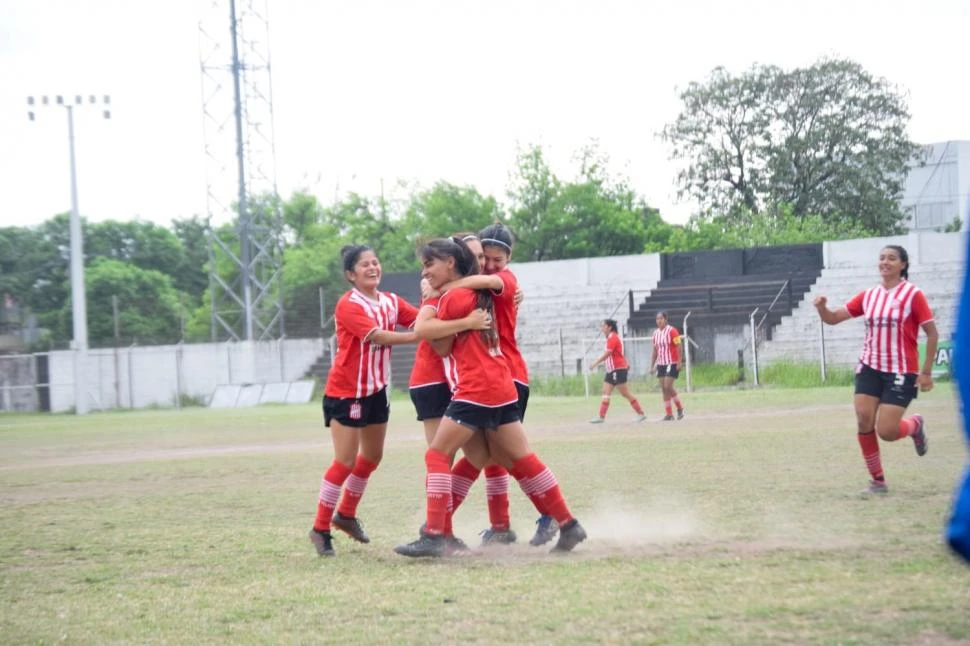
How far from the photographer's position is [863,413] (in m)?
10.4

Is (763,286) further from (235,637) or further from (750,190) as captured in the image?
(235,637)

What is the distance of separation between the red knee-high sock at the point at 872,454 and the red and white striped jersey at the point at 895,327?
59 centimetres

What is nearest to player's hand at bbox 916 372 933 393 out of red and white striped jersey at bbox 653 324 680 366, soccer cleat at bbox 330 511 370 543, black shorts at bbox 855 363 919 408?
black shorts at bbox 855 363 919 408

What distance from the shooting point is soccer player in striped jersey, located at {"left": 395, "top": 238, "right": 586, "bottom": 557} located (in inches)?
301

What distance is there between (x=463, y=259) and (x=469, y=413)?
94 cm

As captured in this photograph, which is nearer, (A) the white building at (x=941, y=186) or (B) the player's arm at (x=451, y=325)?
(B) the player's arm at (x=451, y=325)

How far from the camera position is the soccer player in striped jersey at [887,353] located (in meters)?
10.2

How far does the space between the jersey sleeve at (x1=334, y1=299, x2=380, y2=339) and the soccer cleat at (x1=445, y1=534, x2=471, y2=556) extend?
1.39 m

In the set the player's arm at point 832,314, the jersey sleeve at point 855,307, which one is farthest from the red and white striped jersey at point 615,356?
the player's arm at point 832,314

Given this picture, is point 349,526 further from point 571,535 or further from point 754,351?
point 754,351

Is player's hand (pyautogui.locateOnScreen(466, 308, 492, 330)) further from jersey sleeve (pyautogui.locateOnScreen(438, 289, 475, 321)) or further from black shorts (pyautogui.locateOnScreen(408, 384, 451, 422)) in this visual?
black shorts (pyautogui.locateOnScreen(408, 384, 451, 422))

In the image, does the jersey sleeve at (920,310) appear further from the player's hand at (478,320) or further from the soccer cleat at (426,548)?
the soccer cleat at (426,548)

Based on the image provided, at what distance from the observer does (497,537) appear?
336 inches

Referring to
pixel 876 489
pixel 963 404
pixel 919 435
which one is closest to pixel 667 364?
pixel 919 435
